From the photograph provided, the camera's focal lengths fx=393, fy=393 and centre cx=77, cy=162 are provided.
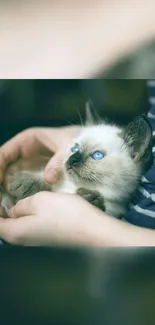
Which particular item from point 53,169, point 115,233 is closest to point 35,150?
point 53,169

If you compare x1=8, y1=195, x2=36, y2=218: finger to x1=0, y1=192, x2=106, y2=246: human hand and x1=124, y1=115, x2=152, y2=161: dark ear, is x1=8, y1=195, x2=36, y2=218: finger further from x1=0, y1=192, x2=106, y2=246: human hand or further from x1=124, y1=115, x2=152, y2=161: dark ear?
x1=124, y1=115, x2=152, y2=161: dark ear

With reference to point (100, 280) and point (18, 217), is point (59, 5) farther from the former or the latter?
point (100, 280)

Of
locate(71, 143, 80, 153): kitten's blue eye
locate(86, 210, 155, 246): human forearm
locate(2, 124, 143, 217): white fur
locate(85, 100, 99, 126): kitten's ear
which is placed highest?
locate(85, 100, 99, 126): kitten's ear

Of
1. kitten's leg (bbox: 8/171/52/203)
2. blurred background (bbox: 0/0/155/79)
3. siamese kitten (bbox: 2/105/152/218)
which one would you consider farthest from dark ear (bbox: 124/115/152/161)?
kitten's leg (bbox: 8/171/52/203)

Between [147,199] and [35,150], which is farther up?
[35,150]

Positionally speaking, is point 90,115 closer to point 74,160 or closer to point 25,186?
point 74,160

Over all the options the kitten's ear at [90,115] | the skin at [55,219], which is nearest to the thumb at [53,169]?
the skin at [55,219]
